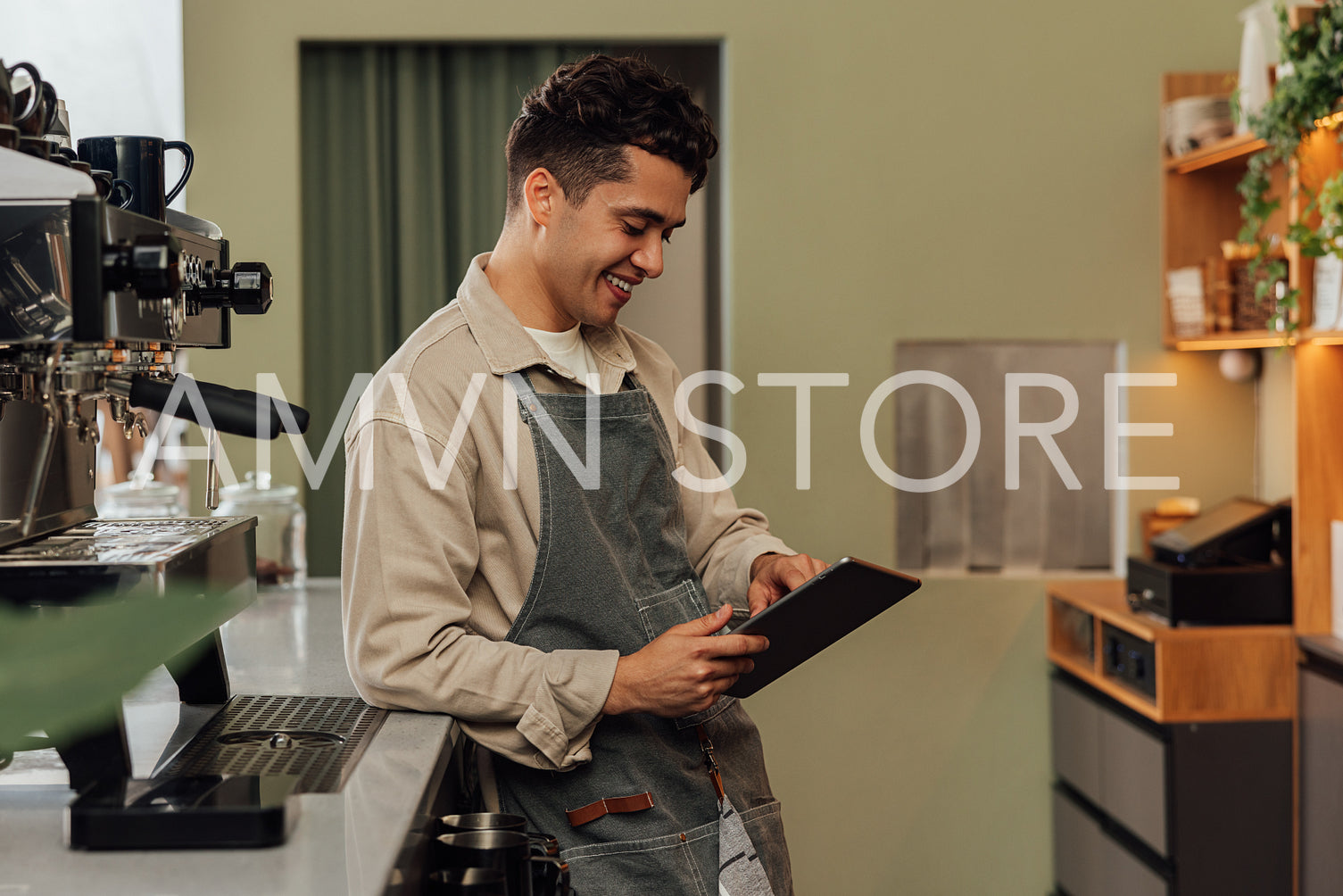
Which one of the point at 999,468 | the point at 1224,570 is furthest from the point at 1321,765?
the point at 999,468

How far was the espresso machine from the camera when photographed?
1.00m

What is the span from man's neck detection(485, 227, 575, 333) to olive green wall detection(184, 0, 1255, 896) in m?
1.43

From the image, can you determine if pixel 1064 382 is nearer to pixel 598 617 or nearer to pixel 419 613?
pixel 598 617

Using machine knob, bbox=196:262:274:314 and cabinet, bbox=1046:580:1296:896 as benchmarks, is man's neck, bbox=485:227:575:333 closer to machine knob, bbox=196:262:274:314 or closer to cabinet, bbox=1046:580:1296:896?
machine knob, bbox=196:262:274:314

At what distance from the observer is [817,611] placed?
1.42m

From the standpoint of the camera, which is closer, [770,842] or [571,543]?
[571,543]

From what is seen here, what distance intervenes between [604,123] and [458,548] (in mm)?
581

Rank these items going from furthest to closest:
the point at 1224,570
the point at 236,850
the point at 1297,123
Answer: the point at 1224,570 → the point at 1297,123 → the point at 236,850

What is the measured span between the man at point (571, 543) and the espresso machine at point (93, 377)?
200 mm

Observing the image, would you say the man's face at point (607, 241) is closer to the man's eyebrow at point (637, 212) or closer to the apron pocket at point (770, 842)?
the man's eyebrow at point (637, 212)

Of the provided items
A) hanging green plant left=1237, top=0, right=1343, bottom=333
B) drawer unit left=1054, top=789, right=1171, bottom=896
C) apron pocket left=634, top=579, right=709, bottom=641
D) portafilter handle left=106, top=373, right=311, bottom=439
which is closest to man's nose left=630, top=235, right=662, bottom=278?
apron pocket left=634, top=579, right=709, bottom=641

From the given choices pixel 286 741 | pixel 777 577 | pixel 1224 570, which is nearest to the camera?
pixel 286 741

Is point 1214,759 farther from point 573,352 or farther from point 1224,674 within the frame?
point 573,352

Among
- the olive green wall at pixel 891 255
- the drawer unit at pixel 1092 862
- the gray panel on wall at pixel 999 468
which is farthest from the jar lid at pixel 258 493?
the drawer unit at pixel 1092 862
